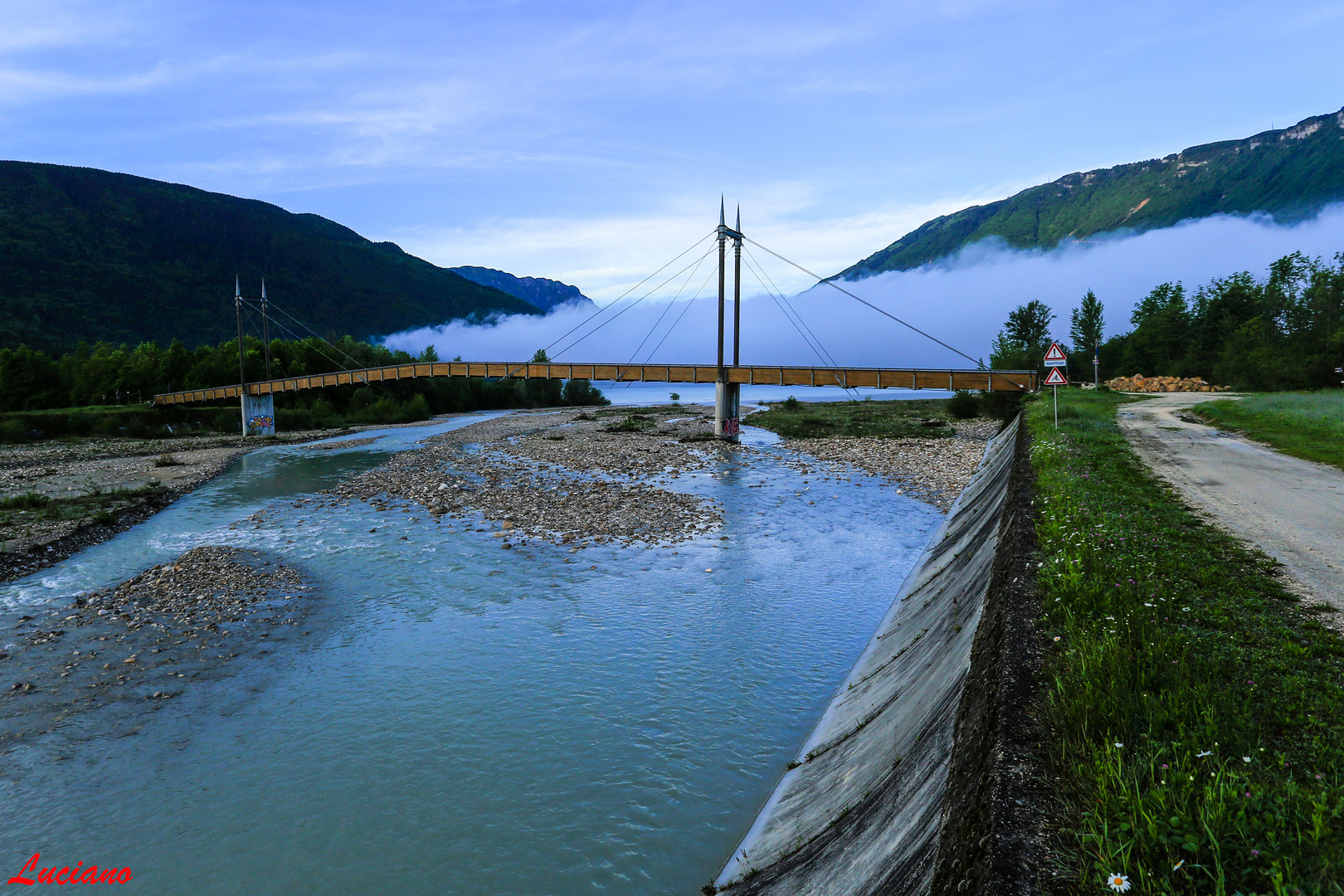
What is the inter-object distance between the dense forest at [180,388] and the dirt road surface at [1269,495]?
8094 cm

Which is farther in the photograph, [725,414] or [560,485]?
[725,414]

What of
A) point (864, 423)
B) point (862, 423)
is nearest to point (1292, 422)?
point (864, 423)

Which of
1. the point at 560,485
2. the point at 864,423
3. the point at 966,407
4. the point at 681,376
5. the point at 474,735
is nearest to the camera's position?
the point at 474,735

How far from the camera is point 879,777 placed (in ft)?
22.9

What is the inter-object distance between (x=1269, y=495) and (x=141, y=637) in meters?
24.2

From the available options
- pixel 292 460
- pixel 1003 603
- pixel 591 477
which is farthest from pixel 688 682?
pixel 292 460

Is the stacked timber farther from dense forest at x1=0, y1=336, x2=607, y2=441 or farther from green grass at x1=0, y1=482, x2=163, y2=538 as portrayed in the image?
dense forest at x1=0, y1=336, x2=607, y2=441

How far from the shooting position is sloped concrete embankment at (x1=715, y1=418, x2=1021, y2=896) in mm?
5355

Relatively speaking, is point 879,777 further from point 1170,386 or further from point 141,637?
point 1170,386

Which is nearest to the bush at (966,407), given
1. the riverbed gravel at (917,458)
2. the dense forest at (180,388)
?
the riverbed gravel at (917,458)

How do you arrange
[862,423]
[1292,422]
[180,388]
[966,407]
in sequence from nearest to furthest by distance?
[1292,422], [862,423], [966,407], [180,388]
